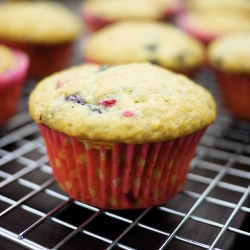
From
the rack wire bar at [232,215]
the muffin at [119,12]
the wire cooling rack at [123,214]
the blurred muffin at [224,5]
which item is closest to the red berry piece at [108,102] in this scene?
the wire cooling rack at [123,214]

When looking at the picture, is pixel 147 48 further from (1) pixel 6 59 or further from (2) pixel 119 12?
(2) pixel 119 12

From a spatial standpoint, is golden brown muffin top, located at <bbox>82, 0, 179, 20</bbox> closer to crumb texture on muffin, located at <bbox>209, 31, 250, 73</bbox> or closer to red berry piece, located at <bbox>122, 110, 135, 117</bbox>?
crumb texture on muffin, located at <bbox>209, 31, 250, 73</bbox>

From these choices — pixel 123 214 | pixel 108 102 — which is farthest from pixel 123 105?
pixel 123 214

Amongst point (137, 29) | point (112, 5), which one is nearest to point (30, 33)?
point (137, 29)

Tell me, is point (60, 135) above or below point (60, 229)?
above

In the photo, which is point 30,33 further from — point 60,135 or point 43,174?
point 60,135
